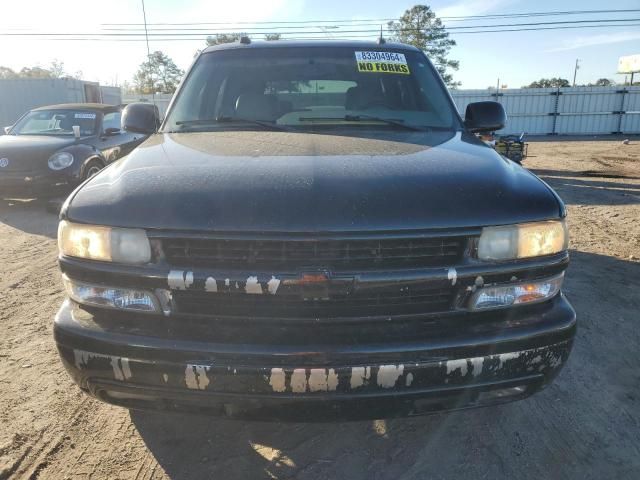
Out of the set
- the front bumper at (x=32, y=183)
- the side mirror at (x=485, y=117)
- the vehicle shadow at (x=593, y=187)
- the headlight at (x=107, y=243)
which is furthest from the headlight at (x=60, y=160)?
the vehicle shadow at (x=593, y=187)

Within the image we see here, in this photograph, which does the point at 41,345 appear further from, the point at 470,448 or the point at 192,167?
the point at 470,448

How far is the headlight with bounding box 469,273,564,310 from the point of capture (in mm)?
1835

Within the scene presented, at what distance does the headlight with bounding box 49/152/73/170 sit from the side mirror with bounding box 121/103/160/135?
16.1 ft

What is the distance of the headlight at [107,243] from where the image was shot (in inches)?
70.4

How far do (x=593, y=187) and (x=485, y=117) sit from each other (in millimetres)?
7847

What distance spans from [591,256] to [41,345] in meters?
5.22

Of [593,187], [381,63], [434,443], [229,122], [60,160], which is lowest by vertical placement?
[593,187]

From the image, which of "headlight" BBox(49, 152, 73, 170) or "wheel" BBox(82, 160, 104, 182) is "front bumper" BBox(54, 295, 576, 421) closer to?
"headlight" BBox(49, 152, 73, 170)

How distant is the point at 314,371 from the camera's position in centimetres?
166

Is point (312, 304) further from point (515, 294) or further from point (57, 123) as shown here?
point (57, 123)

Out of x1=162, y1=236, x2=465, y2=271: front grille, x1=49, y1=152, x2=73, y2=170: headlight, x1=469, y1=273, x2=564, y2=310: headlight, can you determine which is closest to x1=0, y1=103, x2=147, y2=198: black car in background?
x1=49, y1=152, x2=73, y2=170: headlight

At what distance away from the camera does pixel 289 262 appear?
1.74 metres

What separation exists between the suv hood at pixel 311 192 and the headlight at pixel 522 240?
40 mm

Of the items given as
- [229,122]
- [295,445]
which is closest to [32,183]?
[229,122]
